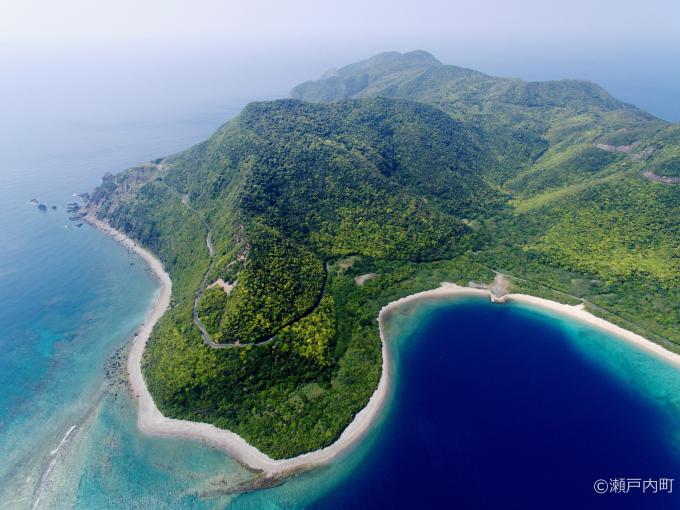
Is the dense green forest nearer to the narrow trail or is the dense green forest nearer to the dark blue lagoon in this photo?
the narrow trail

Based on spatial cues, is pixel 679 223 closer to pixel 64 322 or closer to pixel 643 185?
pixel 643 185

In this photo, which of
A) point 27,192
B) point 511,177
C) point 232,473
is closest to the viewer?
point 232,473

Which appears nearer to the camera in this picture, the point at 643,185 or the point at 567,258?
the point at 567,258

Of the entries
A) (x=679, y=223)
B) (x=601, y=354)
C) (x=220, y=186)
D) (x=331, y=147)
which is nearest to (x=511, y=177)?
(x=679, y=223)

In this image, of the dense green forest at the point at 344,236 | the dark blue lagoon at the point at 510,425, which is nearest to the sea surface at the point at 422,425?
the dark blue lagoon at the point at 510,425

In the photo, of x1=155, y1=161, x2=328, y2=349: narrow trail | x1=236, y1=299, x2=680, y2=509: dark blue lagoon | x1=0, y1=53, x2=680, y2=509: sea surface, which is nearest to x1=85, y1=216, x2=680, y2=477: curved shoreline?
x1=0, y1=53, x2=680, y2=509: sea surface

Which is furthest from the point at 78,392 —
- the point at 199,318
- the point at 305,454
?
the point at 305,454

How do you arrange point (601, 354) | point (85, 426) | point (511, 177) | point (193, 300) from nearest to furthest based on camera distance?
point (85, 426) < point (601, 354) < point (193, 300) < point (511, 177)
